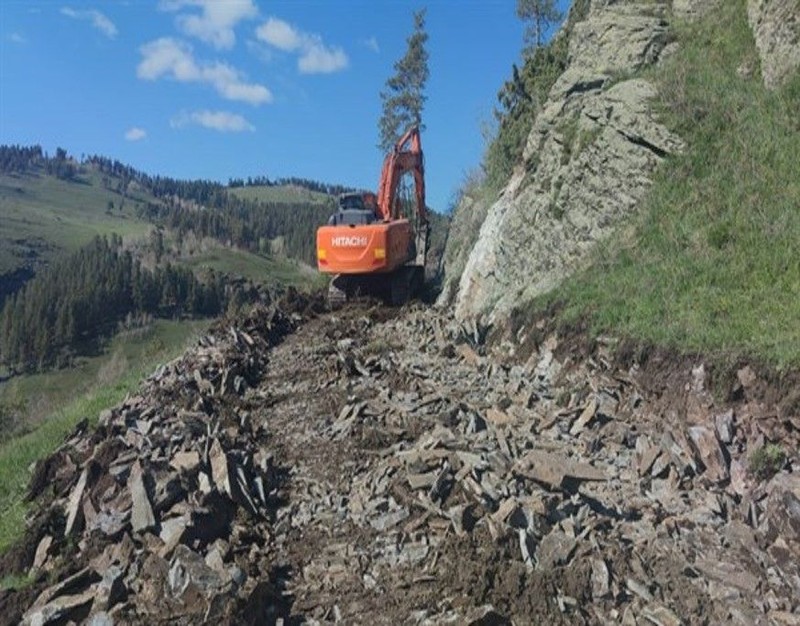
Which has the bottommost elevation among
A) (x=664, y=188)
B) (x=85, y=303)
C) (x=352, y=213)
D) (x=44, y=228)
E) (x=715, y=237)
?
(x=715, y=237)

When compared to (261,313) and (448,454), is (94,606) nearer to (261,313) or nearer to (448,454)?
(448,454)

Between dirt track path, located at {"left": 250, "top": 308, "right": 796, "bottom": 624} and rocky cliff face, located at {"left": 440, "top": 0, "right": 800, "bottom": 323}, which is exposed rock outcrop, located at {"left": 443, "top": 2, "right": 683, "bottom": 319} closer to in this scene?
rocky cliff face, located at {"left": 440, "top": 0, "right": 800, "bottom": 323}

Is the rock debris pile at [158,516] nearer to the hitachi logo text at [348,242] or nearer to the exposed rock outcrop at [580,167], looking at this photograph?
the exposed rock outcrop at [580,167]

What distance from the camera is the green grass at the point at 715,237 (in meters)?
8.31

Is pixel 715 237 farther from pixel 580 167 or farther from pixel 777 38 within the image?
pixel 777 38

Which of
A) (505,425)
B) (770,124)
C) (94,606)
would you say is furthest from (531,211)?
(94,606)

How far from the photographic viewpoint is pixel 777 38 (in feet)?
42.0

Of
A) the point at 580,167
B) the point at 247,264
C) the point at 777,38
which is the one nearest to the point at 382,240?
the point at 580,167

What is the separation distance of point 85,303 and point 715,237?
102 m

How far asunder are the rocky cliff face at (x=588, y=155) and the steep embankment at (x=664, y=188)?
0.03 m

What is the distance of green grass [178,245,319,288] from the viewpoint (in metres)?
128

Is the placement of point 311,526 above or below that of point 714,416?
below

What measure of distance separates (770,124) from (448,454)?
859 centimetres

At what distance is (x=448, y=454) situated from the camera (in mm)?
7238
